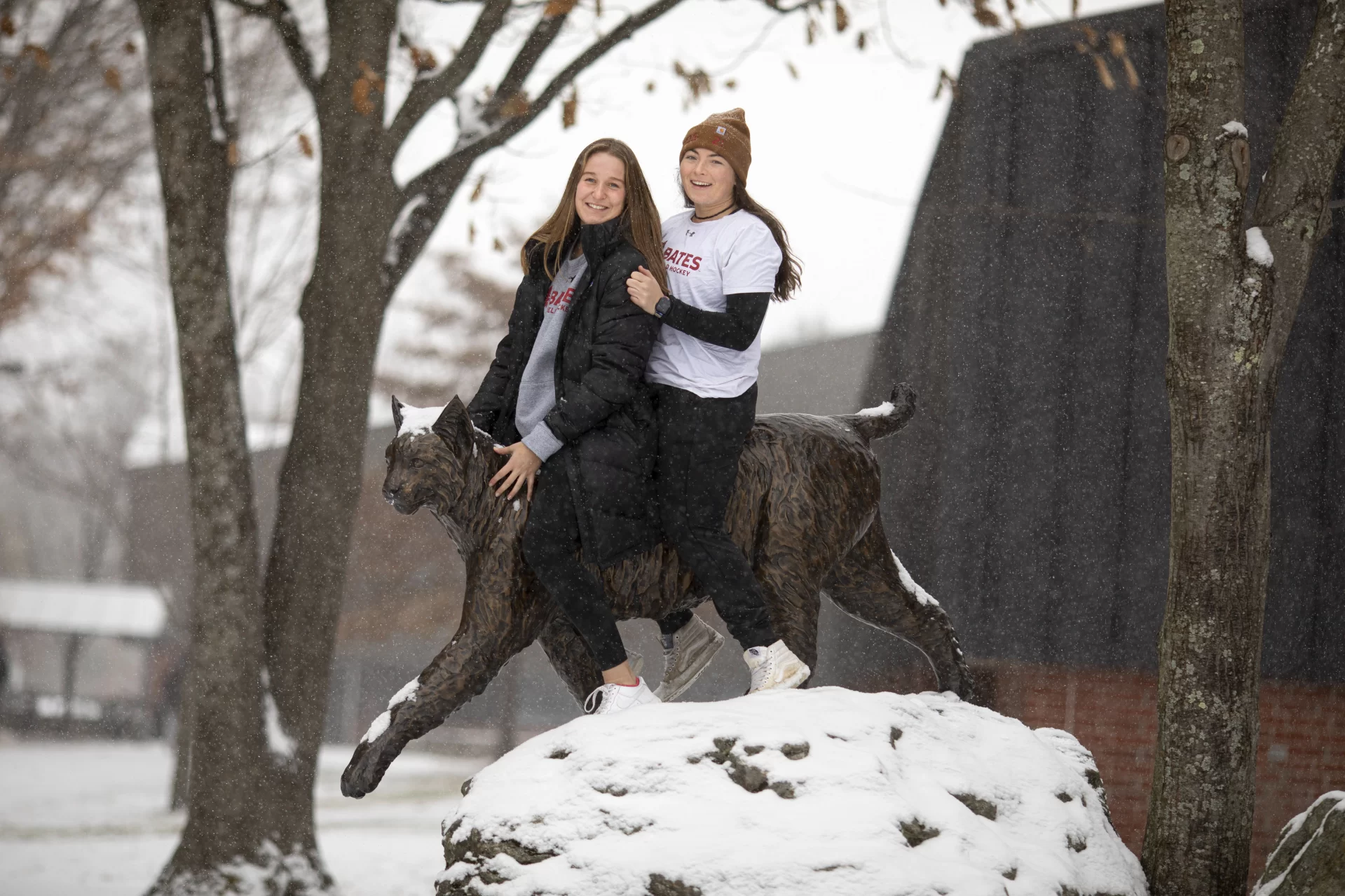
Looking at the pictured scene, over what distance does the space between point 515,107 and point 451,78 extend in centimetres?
37

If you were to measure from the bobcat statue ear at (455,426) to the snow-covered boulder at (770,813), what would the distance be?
2.67ft

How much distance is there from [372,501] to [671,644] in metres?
7.57

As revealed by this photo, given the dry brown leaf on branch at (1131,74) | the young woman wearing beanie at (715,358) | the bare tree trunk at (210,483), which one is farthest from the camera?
the dry brown leaf on branch at (1131,74)

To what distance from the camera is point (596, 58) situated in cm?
652

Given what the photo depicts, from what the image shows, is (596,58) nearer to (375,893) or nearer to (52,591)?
(375,893)

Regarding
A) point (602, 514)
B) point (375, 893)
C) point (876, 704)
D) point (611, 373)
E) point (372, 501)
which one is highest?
point (611, 373)

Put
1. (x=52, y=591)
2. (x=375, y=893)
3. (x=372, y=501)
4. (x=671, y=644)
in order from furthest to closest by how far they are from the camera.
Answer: (x=52, y=591)
(x=372, y=501)
(x=375, y=893)
(x=671, y=644)

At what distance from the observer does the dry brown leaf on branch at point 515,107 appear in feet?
20.9

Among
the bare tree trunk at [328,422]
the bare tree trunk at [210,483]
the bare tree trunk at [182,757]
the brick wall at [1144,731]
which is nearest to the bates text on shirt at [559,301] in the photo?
the bare tree trunk at [328,422]

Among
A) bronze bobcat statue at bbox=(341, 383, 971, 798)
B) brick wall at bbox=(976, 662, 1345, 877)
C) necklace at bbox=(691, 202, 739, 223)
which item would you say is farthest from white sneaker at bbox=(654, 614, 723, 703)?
brick wall at bbox=(976, 662, 1345, 877)

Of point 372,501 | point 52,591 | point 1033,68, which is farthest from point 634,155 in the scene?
point 52,591

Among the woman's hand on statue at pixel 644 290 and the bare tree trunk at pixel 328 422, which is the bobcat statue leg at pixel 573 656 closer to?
the woman's hand on statue at pixel 644 290

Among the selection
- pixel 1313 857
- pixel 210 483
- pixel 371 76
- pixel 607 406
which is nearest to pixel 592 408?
pixel 607 406

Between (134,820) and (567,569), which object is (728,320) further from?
(134,820)
